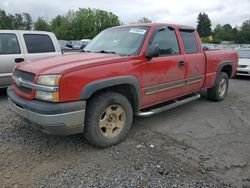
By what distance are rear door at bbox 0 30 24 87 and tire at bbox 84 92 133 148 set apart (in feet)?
12.5

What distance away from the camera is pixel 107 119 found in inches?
152

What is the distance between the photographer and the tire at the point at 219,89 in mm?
6570

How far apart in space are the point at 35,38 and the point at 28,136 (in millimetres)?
3674

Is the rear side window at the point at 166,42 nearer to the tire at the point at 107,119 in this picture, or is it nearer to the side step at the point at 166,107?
the side step at the point at 166,107

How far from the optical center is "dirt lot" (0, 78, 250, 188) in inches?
122

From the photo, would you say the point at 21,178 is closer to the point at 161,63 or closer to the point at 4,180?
the point at 4,180

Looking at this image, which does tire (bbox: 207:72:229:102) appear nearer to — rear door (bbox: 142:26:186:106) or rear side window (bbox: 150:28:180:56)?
rear door (bbox: 142:26:186:106)

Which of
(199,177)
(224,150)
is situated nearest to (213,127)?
(224,150)

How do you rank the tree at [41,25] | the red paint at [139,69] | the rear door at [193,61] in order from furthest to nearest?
the tree at [41,25] < the rear door at [193,61] < the red paint at [139,69]

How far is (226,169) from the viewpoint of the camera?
3.39 metres

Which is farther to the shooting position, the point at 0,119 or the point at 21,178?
the point at 0,119

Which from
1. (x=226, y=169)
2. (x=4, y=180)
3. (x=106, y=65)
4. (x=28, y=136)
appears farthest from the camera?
(x=28, y=136)

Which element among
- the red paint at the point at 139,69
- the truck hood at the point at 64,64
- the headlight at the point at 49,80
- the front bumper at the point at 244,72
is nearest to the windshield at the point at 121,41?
the red paint at the point at 139,69

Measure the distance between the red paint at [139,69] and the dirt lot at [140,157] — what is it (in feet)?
2.55
